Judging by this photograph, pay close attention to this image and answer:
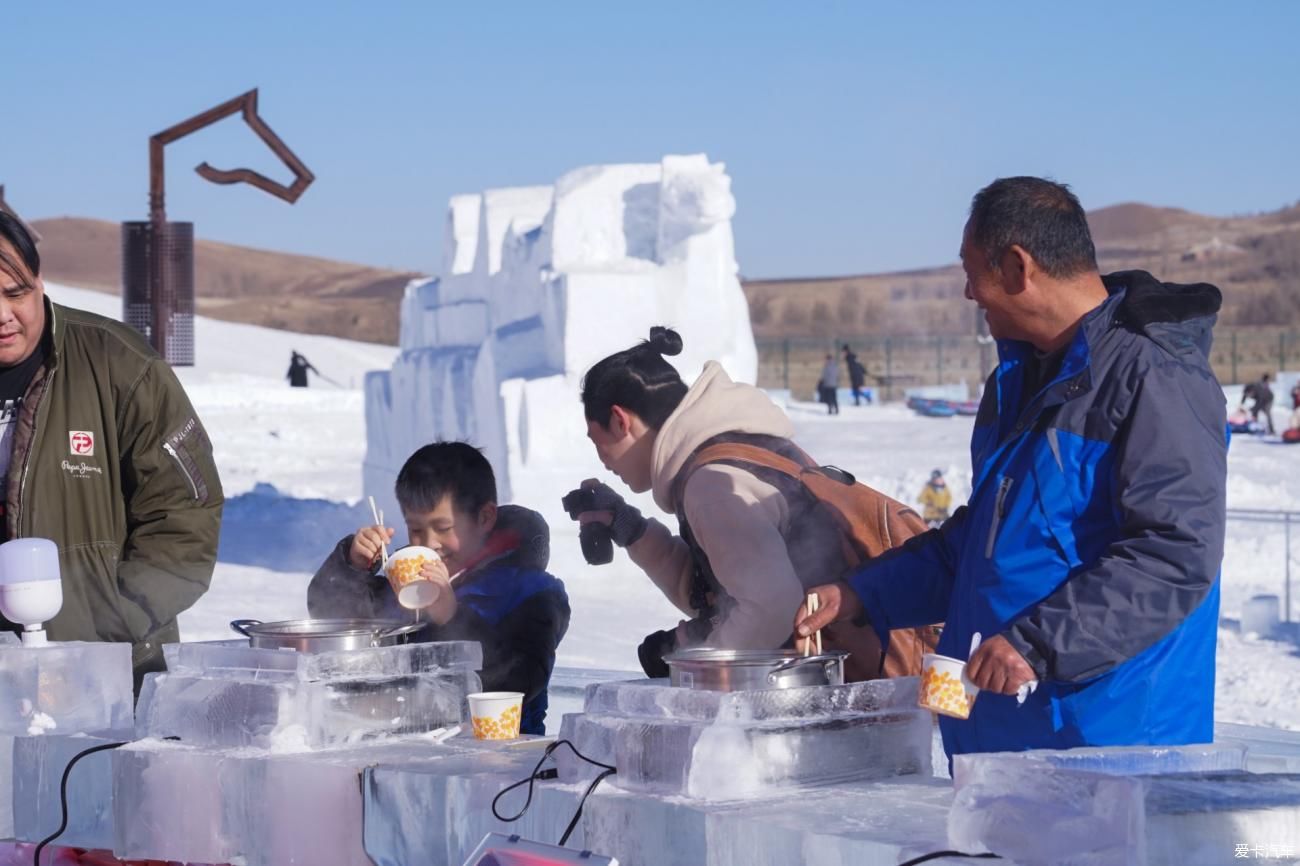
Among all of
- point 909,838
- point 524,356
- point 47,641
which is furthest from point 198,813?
point 524,356

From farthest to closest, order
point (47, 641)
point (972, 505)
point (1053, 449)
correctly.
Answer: point (47, 641)
point (972, 505)
point (1053, 449)

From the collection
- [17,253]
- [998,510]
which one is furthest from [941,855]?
[17,253]

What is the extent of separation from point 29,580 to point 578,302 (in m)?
10.8

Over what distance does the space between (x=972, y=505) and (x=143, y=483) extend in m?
1.91

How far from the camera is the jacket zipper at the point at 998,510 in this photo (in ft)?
8.40

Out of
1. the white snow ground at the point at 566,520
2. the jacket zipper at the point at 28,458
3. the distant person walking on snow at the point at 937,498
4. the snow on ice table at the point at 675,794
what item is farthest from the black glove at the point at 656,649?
the distant person walking on snow at the point at 937,498

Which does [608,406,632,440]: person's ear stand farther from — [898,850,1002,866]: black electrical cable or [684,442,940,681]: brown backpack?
[898,850,1002,866]: black electrical cable

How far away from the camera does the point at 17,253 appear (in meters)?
3.48

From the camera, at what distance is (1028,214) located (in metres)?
2.55

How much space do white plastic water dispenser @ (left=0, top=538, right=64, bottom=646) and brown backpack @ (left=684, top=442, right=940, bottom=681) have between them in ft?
4.06

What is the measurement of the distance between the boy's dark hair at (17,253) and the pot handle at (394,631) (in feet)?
3.75

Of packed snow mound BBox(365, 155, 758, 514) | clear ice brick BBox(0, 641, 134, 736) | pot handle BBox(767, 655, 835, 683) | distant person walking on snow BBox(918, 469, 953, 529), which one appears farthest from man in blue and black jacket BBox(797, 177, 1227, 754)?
distant person walking on snow BBox(918, 469, 953, 529)

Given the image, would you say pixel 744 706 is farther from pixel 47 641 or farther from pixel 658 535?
pixel 47 641

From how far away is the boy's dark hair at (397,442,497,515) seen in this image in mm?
3771
